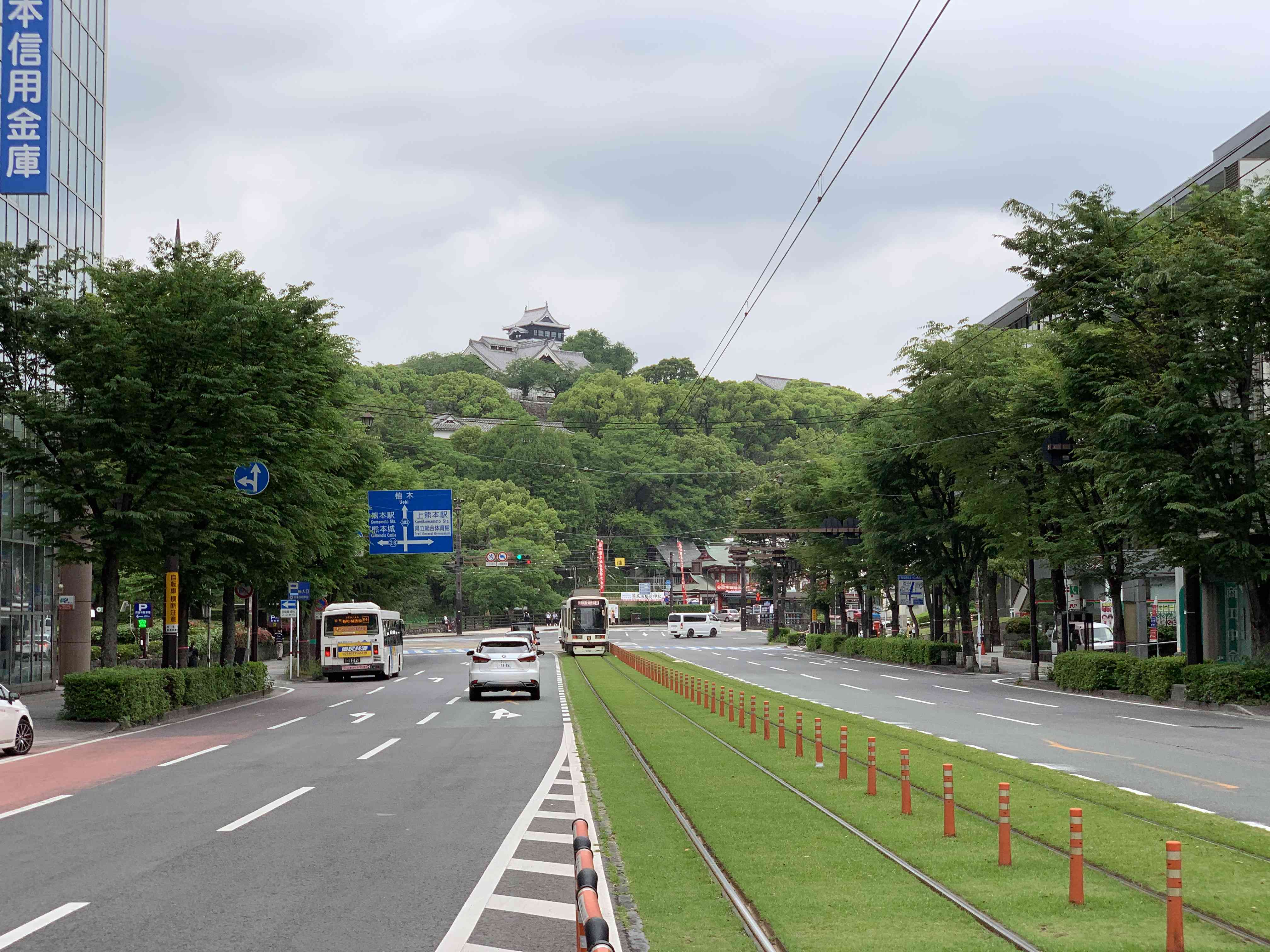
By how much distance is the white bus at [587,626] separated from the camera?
69.6m

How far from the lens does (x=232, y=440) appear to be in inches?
1177

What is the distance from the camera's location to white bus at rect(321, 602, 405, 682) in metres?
47.6

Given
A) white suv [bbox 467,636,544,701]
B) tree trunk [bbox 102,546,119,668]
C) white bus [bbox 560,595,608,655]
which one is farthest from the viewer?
white bus [bbox 560,595,608,655]

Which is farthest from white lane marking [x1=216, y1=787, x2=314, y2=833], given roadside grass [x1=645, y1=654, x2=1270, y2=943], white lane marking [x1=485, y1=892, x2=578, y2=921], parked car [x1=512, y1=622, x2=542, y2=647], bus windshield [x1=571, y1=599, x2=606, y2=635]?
parked car [x1=512, y1=622, x2=542, y2=647]

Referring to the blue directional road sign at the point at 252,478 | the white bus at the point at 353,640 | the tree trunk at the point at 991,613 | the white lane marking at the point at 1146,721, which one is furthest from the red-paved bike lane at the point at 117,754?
the tree trunk at the point at 991,613

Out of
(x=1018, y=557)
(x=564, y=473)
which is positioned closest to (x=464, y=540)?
(x=564, y=473)

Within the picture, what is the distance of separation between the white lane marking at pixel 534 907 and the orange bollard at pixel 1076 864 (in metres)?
3.30

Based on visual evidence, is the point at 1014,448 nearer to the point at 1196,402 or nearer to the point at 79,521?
the point at 1196,402

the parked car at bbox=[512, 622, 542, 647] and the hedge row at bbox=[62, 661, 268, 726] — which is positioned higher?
the hedge row at bbox=[62, 661, 268, 726]

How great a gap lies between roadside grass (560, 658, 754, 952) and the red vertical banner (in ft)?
334

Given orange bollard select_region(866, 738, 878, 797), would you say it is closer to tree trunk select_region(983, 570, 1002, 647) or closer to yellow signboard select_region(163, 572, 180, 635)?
yellow signboard select_region(163, 572, 180, 635)

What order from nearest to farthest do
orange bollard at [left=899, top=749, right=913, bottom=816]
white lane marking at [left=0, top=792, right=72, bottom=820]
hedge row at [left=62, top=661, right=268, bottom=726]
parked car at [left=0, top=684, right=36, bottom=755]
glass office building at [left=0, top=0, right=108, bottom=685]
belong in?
1. orange bollard at [left=899, top=749, right=913, bottom=816]
2. white lane marking at [left=0, top=792, right=72, bottom=820]
3. parked car at [left=0, top=684, right=36, bottom=755]
4. hedge row at [left=62, top=661, right=268, bottom=726]
5. glass office building at [left=0, top=0, right=108, bottom=685]

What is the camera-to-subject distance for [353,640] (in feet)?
157

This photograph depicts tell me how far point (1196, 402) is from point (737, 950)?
81.1 feet
